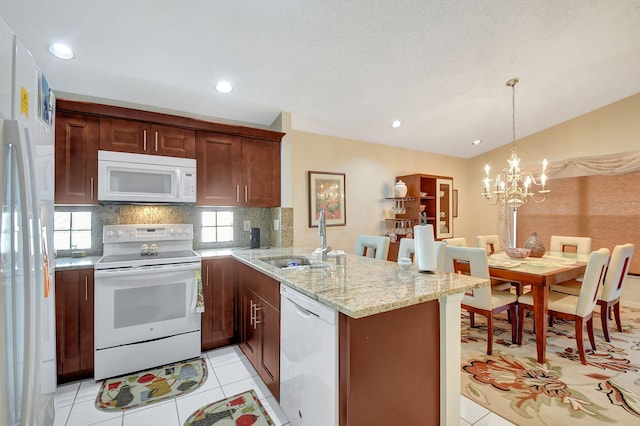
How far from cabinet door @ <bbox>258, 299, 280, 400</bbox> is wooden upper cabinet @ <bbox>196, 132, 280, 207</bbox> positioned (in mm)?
1382

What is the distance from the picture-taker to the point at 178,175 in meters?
2.74

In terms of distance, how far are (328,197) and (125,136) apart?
97.0 inches

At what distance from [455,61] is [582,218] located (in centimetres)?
360

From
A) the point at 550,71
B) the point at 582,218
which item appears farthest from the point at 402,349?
the point at 582,218

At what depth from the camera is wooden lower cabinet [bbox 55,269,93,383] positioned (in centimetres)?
217

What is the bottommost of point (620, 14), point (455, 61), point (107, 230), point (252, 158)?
point (107, 230)

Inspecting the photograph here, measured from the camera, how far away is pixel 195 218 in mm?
3162

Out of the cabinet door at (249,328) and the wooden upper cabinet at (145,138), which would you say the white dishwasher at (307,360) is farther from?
the wooden upper cabinet at (145,138)

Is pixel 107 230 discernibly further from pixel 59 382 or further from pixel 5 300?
pixel 5 300

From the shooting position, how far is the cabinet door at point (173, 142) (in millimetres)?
2706

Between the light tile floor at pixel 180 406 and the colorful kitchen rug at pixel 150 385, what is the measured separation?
2.2 inches

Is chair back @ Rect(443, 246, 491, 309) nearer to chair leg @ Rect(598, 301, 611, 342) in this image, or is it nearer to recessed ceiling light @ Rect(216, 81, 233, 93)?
chair leg @ Rect(598, 301, 611, 342)

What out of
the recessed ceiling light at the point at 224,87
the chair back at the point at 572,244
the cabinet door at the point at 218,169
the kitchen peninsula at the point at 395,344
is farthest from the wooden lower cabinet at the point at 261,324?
the chair back at the point at 572,244

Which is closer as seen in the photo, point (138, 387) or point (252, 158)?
point (138, 387)
